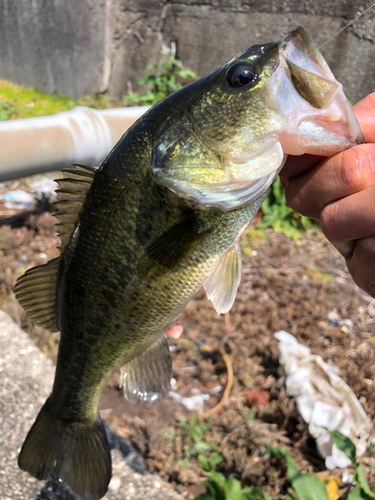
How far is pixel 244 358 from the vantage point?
2904 millimetres

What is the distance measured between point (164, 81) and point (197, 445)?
Result: 4.94m

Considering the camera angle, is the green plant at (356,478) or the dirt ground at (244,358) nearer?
the green plant at (356,478)

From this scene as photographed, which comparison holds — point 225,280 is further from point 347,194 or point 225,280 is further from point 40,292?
point 40,292

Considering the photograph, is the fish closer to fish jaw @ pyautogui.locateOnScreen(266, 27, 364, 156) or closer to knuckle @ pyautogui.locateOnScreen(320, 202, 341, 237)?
fish jaw @ pyautogui.locateOnScreen(266, 27, 364, 156)

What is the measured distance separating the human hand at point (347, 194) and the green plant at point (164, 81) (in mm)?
4723

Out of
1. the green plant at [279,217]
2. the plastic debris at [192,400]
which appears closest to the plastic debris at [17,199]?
the plastic debris at [192,400]

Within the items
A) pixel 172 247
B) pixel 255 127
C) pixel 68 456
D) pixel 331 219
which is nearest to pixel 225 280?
pixel 172 247

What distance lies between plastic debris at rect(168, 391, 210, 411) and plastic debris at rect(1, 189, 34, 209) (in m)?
2.42

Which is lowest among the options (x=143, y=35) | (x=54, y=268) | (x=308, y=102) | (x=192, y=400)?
(x=192, y=400)

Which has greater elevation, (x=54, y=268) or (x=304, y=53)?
(x=304, y=53)

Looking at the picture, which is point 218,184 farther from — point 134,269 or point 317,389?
point 317,389

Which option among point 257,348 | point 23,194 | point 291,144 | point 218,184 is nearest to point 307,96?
point 291,144

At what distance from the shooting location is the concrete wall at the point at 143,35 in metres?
4.44

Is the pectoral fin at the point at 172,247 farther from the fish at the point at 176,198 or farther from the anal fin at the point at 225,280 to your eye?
the anal fin at the point at 225,280
